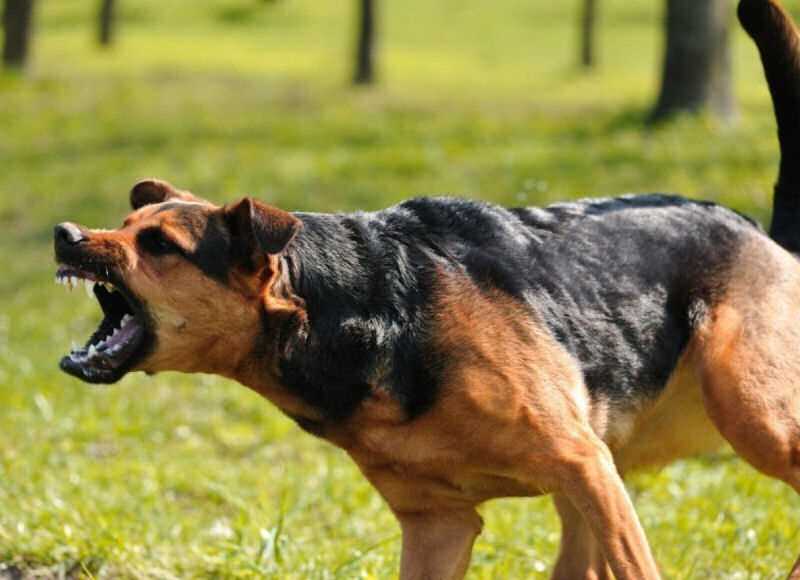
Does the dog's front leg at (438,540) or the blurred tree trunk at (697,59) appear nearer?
the dog's front leg at (438,540)

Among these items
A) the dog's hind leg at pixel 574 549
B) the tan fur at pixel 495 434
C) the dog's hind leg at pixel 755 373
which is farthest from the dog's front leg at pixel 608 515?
the dog's hind leg at pixel 574 549

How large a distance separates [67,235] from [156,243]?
311mm

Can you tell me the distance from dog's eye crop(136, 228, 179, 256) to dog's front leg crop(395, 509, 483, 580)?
4.48ft

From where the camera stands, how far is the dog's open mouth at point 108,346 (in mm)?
4801

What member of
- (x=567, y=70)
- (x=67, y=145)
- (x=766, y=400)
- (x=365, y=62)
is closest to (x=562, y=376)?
(x=766, y=400)

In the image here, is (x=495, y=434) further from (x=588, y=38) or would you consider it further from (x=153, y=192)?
(x=588, y=38)

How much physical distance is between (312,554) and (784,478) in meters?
2.09

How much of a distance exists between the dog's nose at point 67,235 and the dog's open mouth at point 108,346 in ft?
0.30

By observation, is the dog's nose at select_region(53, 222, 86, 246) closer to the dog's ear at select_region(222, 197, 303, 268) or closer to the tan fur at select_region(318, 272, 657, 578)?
the dog's ear at select_region(222, 197, 303, 268)

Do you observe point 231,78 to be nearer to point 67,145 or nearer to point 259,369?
point 67,145

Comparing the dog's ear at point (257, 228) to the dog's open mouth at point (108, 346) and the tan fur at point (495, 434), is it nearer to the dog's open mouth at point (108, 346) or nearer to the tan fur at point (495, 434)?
the dog's open mouth at point (108, 346)

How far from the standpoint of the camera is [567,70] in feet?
110

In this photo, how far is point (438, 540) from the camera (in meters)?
5.32

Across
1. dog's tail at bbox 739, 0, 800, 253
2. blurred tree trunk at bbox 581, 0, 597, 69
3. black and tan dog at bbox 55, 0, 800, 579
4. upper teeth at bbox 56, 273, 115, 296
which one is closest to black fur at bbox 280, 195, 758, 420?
black and tan dog at bbox 55, 0, 800, 579
